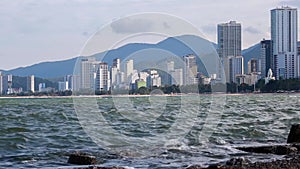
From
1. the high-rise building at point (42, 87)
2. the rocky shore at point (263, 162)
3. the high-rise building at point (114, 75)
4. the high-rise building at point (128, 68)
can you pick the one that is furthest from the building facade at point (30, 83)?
the rocky shore at point (263, 162)

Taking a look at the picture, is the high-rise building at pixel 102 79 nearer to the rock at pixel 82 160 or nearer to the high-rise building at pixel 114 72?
the high-rise building at pixel 114 72

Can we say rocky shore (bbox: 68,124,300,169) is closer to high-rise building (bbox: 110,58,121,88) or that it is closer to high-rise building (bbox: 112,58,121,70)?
high-rise building (bbox: 112,58,121,70)

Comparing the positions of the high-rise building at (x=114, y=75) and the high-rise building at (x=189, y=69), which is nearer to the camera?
the high-rise building at (x=114, y=75)

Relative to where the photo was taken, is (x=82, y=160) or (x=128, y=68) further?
(x=128, y=68)

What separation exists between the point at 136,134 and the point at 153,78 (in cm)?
1151

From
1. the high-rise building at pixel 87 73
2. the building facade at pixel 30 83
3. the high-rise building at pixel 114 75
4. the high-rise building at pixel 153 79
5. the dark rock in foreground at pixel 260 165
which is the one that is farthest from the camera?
the building facade at pixel 30 83

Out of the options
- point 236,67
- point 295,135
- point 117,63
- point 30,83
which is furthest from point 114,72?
point 30,83

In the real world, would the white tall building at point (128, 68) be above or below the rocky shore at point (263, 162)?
above

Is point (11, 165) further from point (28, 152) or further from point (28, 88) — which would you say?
point (28, 88)

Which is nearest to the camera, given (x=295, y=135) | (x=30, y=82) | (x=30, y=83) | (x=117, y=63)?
(x=295, y=135)

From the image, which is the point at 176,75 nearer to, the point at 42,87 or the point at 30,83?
the point at 42,87

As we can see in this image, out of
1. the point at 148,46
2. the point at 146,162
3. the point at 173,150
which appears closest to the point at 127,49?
the point at 148,46

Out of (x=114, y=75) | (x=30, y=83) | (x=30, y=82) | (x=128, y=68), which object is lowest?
(x=114, y=75)

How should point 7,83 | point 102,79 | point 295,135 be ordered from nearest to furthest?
point 295,135, point 102,79, point 7,83
